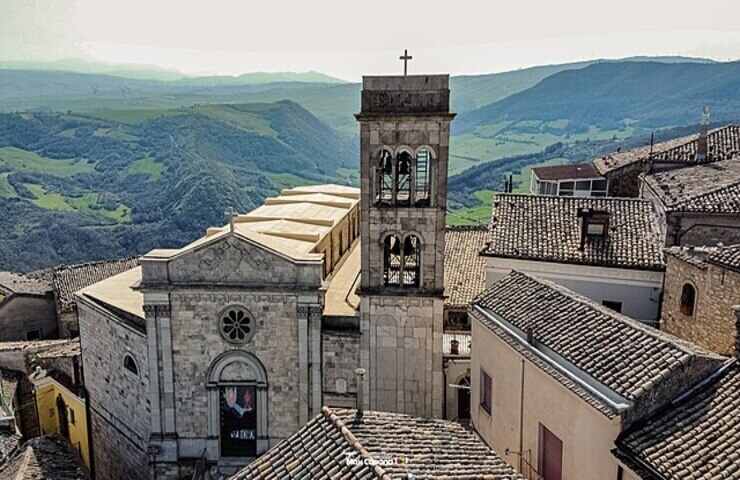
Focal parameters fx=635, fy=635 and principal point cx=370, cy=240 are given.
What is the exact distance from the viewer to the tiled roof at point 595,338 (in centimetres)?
1238

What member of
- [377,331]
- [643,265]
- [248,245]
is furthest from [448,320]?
[248,245]

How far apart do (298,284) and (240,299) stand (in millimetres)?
1971

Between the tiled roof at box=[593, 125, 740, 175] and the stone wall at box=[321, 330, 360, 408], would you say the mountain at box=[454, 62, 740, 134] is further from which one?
the stone wall at box=[321, 330, 360, 408]

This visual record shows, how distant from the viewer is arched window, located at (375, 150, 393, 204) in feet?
66.4

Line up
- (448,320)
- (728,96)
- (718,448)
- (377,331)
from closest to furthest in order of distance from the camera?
(718,448) → (377,331) → (448,320) → (728,96)

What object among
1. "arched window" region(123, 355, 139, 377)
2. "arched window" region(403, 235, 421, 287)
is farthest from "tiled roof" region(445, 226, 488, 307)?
"arched window" region(123, 355, 139, 377)

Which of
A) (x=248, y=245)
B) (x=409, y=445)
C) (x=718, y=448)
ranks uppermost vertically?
(x=248, y=245)

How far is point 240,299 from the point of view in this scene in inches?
807

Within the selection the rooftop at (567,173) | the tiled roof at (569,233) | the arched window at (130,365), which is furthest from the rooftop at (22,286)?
the rooftop at (567,173)

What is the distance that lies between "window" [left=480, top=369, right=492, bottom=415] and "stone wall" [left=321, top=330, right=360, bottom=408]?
4.70 m

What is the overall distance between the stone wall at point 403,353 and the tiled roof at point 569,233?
154 inches

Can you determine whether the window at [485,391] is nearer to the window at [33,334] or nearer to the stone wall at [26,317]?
the stone wall at [26,317]

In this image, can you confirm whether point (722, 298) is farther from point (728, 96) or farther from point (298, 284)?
point (728, 96)

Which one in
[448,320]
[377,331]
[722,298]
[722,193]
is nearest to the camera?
[722,298]
